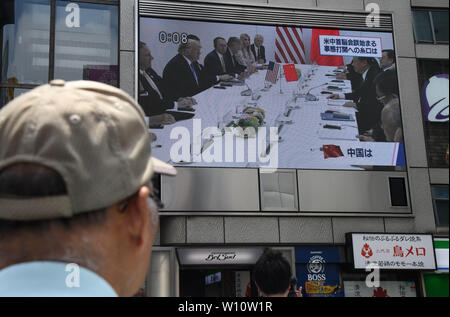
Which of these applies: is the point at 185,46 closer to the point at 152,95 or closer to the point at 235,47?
the point at 235,47

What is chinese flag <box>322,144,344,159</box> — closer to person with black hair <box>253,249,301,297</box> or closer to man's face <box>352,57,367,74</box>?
man's face <box>352,57,367,74</box>

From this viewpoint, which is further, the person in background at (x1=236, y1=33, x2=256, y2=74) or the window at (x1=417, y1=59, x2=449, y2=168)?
the window at (x1=417, y1=59, x2=449, y2=168)

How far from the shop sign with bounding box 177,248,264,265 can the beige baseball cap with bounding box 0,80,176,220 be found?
9871 mm

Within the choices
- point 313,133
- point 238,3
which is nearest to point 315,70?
point 313,133

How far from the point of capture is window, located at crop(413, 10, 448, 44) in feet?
42.1

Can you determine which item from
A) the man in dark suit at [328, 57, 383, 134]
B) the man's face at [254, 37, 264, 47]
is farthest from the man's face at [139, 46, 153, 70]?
the man in dark suit at [328, 57, 383, 134]

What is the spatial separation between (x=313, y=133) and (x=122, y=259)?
10.9 m

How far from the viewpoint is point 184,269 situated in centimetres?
1104

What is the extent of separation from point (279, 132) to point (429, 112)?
3.42 metres

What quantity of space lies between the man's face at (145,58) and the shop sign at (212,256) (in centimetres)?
370

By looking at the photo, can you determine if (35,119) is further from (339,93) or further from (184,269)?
(339,93)

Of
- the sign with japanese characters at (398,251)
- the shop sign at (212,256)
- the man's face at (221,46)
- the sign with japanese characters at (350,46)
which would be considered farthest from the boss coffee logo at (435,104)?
the shop sign at (212,256)

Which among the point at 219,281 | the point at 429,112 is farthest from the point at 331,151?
the point at 219,281

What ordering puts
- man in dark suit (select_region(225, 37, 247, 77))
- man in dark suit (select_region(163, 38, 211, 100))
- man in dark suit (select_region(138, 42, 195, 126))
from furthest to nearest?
man in dark suit (select_region(225, 37, 247, 77)), man in dark suit (select_region(163, 38, 211, 100)), man in dark suit (select_region(138, 42, 195, 126))
